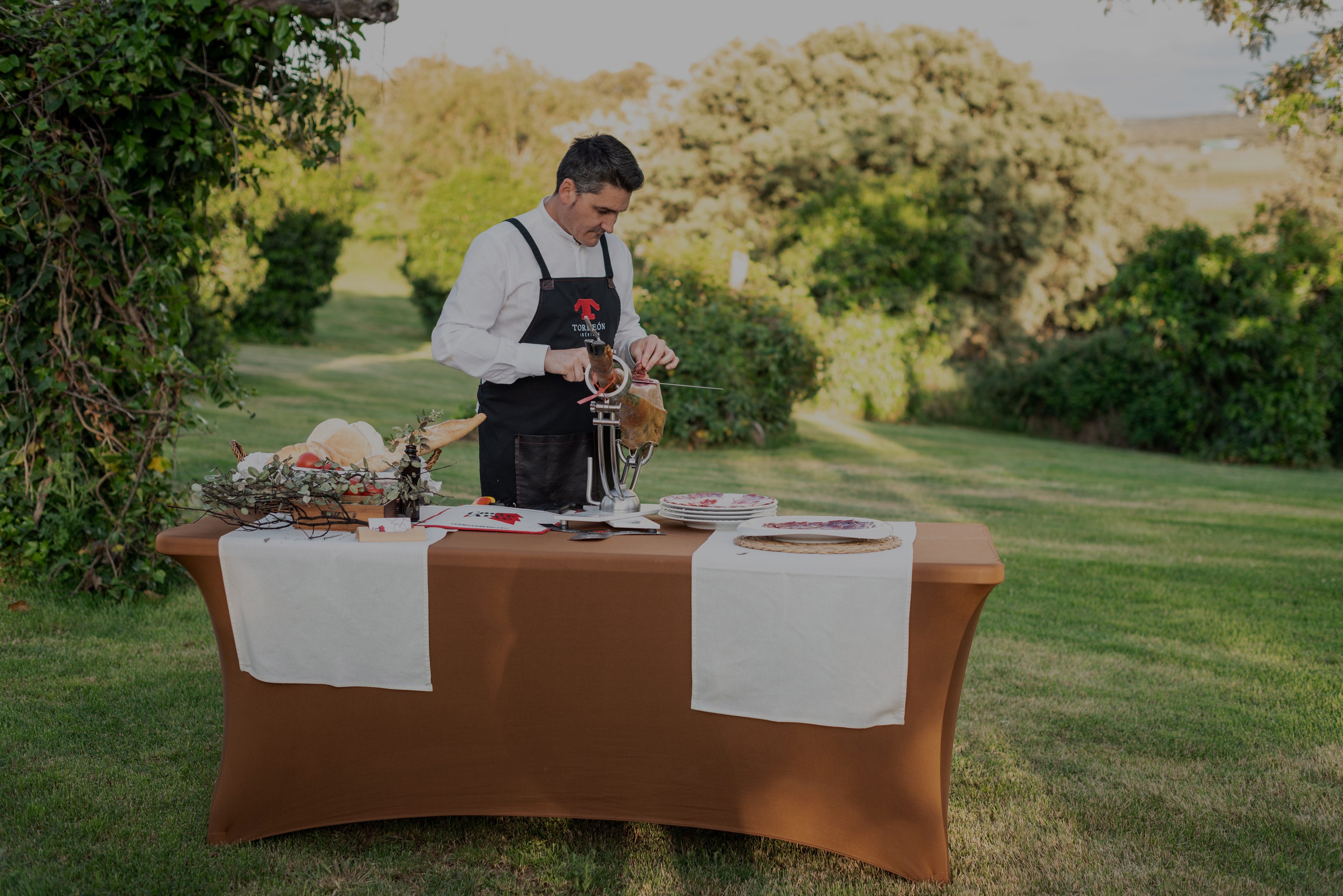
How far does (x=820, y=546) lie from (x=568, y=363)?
34.8 inches

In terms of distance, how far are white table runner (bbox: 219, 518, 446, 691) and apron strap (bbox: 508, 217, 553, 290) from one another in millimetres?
895

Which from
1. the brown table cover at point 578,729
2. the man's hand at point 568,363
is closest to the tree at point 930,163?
the man's hand at point 568,363

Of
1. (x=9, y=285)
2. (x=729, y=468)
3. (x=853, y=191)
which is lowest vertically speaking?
(x=729, y=468)

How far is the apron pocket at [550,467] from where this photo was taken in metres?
3.36

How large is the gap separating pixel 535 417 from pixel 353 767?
3.63 feet

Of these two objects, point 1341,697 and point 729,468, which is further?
point 729,468

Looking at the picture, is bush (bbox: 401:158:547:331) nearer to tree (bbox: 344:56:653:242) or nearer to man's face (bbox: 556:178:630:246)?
tree (bbox: 344:56:653:242)

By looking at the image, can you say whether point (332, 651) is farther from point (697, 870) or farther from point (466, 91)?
point (466, 91)

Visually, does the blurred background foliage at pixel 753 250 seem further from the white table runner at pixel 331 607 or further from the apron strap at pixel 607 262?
the white table runner at pixel 331 607

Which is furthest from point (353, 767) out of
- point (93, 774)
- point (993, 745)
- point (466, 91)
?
point (466, 91)

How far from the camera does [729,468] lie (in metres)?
9.84

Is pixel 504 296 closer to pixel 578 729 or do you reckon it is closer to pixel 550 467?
pixel 550 467

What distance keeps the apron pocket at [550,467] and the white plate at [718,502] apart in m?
0.46

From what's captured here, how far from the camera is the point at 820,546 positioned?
8.47 ft
